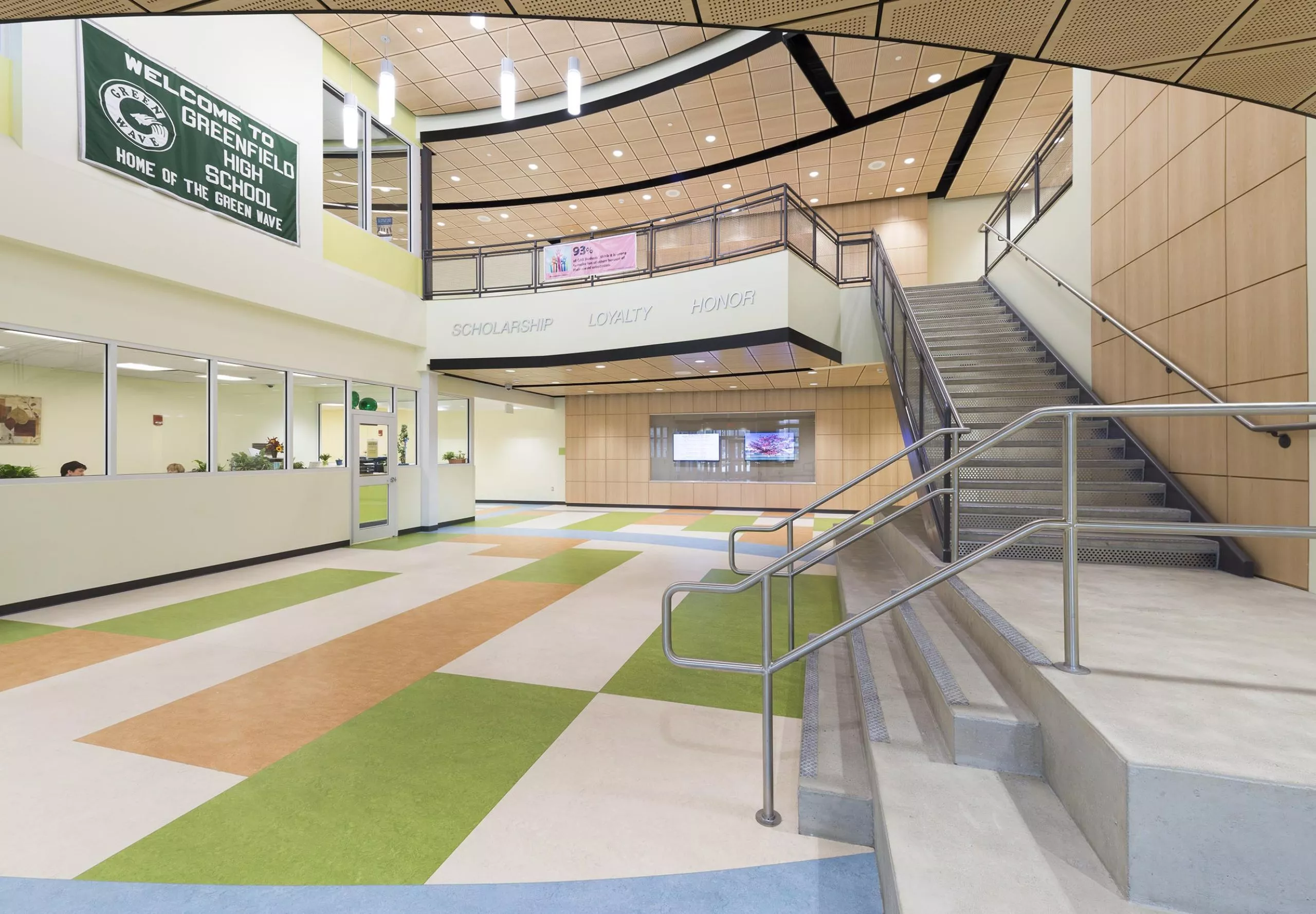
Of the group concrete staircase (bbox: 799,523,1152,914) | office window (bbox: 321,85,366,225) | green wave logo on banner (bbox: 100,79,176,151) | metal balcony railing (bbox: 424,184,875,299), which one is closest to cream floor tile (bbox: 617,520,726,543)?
metal balcony railing (bbox: 424,184,875,299)

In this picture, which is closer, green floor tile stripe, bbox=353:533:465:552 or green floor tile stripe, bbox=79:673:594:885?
green floor tile stripe, bbox=79:673:594:885

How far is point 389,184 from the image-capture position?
10617 millimetres

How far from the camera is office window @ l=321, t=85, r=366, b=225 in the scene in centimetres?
908

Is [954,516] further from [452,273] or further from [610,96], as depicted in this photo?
[452,273]

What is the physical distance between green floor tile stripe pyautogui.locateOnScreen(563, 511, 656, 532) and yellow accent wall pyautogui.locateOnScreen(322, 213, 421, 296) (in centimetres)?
540

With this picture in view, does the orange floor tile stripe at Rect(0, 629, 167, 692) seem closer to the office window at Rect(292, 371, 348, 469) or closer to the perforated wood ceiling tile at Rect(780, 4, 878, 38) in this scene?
the office window at Rect(292, 371, 348, 469)

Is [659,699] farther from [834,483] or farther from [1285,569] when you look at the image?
[834,483]

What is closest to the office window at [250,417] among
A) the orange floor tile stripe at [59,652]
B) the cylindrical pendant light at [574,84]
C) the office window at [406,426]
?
the office window at [406,426]

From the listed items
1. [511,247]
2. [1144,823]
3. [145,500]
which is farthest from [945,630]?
[511,247]

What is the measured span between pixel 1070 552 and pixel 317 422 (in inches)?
367

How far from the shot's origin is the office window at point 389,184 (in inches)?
389

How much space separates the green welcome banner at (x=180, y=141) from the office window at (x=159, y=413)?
1913mm

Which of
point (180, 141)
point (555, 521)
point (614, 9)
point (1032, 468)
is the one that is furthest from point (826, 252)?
point (180, 141)

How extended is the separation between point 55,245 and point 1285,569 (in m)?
10.2
